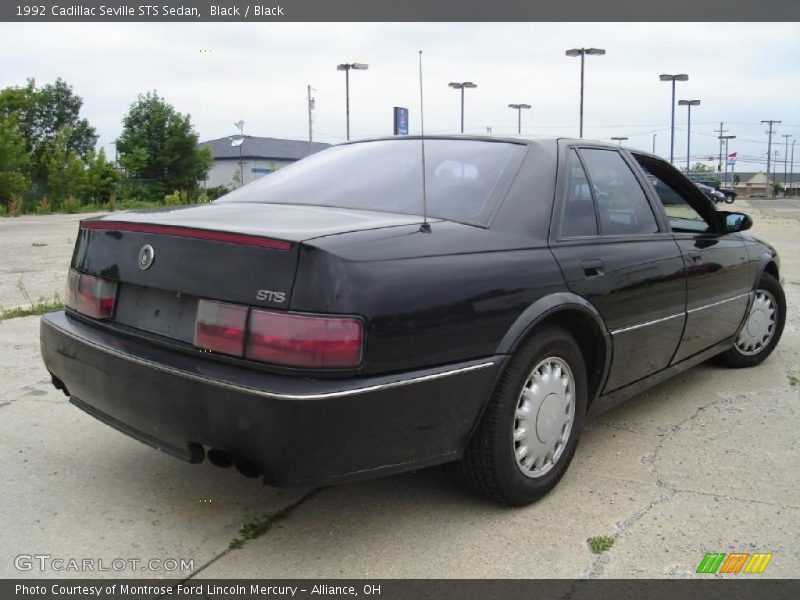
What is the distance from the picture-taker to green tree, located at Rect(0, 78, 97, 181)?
38.2 meters

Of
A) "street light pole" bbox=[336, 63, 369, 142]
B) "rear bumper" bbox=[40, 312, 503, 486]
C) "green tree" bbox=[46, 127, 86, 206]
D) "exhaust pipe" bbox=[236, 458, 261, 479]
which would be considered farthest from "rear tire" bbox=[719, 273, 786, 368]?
"green tree" bbox=[46, 127, 86, 206]

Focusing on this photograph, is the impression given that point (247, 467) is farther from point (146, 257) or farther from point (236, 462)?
point (146, 257)

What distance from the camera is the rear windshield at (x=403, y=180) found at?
2936 mm

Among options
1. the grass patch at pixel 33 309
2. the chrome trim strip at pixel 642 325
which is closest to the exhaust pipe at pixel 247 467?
the chrome trim strip at pixel 642 325

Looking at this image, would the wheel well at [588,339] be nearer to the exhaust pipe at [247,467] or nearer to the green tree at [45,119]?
the exhaust pipe at [247,467]

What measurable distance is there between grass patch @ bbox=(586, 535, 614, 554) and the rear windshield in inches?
48.4

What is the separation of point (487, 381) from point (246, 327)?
2.82 feet

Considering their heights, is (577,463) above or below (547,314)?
below

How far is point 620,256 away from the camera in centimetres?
333

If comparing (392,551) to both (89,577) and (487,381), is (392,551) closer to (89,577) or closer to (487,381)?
(487,381)

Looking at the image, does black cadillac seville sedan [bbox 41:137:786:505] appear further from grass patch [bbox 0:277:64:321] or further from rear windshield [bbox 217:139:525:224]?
grass patch [bbox 0:277:64:321]

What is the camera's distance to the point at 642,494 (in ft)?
9.99
